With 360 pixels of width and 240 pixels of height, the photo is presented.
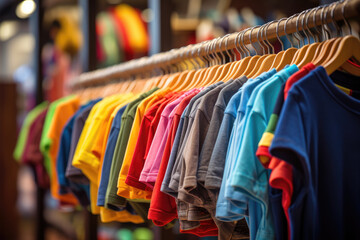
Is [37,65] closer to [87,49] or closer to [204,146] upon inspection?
[87,49]

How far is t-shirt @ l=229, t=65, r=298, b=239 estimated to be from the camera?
106 centimetres

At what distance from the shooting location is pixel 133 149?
1.57 meters

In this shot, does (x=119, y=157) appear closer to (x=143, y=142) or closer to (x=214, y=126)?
(x=143, y=142)

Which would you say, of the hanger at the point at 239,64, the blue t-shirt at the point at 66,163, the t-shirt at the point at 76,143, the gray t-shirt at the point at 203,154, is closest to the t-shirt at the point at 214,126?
the gray t-shirt at the point at 203,154

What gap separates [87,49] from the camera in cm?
295

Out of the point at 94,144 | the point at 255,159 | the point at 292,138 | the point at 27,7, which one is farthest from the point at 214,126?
the point at 27,7

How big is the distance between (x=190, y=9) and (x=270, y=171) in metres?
3.41

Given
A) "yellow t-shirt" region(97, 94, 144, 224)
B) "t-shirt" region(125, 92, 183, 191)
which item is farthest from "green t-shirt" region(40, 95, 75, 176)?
"t-shirt" region(125, 92, 183, 191)

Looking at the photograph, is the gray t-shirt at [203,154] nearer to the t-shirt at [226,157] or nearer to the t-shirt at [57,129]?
the t-shirt at [226,157]

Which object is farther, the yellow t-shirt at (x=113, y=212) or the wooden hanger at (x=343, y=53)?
the yellow t-shirt at (x=113, y=212)

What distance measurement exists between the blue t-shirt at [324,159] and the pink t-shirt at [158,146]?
466 mm

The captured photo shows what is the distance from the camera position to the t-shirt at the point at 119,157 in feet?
5.25

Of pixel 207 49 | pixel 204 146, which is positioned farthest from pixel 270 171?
pixel 207 49

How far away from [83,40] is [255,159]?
2144 mm
